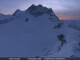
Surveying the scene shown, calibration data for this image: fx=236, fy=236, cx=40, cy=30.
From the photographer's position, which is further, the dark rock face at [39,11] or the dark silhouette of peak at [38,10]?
the dark silhouette of peak at [38,10]

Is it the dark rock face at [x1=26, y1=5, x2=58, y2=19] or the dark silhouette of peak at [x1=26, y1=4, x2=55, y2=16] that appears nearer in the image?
the dark rock face at [x1=26, y1=5, x2=58, y2=19]

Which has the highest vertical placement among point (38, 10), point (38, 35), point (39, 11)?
point (38, 10)

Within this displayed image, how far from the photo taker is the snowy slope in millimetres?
24780

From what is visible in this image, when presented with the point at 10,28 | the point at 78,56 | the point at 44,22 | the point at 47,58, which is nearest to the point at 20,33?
the point at 10,28

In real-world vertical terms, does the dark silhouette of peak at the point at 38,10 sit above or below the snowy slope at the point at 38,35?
above

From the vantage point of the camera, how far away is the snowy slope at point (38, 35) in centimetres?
2478

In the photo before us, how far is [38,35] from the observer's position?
27953 mm

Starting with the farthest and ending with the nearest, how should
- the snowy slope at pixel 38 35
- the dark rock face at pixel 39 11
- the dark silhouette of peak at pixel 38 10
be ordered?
the dark silhouette of peak at pixel 38 10 → the dark rock face at pixel 39 11 → the snowy slope at pixel 38 35

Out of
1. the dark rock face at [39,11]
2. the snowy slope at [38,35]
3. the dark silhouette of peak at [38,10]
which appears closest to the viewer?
the snowy slope at [38,35]

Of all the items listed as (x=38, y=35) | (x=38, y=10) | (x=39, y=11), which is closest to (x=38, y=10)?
(x=38, y=10)

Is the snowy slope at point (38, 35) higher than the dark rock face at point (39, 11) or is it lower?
lower

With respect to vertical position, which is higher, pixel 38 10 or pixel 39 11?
pixel 38 10

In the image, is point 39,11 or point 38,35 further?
point 39,11

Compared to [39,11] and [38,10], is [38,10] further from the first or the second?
[39,11]
